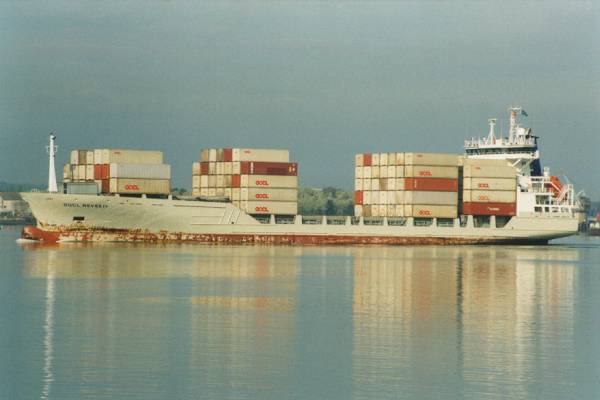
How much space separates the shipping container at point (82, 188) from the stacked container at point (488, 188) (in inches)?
1261

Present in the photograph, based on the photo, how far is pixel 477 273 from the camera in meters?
53.4

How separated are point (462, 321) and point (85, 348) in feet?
41.8

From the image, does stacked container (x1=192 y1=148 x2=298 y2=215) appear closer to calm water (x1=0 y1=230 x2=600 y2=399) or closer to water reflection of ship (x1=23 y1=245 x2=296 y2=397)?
water reflection of ship (x1=23 y1=245 x2=296 y2=397)

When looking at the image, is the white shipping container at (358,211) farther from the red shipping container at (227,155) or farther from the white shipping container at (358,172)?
the red shipping container at (227,155)

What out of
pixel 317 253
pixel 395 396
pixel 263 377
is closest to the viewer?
pixel 395 396

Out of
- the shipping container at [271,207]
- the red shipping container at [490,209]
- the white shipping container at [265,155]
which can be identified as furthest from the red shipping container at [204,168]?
the red shipping container at [490,209]

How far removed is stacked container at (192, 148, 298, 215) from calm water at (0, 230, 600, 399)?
90.7ft

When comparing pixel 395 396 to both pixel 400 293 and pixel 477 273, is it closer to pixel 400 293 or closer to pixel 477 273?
pixel 400 293

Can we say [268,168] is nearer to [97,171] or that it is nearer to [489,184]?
[97,171]

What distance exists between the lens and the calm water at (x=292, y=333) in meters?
22.4

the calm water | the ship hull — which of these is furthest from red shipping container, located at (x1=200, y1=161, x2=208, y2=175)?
the calm water

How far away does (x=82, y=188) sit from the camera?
77.8 m

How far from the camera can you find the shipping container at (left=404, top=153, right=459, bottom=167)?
84.9 metres

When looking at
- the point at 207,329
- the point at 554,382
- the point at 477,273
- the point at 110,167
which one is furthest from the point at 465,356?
the point at 110,167
